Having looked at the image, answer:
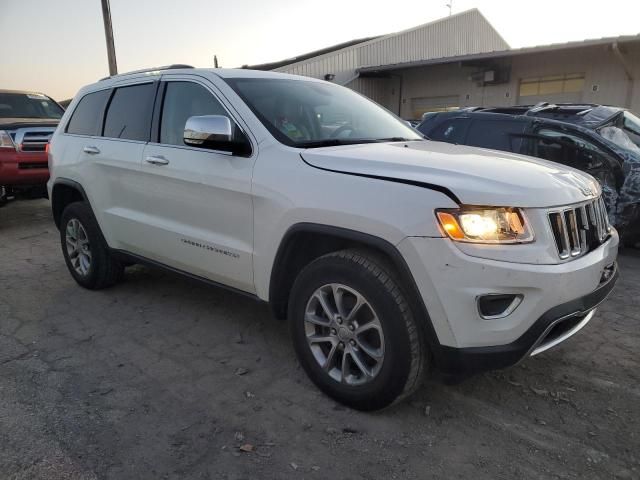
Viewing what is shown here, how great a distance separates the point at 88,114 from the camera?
4.59 meters

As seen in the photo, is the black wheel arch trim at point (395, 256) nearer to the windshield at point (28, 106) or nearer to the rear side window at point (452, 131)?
the rear side window at point (452, 131)

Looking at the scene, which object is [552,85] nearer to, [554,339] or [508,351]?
[554,339]

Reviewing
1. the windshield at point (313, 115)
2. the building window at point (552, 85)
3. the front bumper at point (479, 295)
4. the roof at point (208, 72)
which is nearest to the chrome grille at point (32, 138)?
the roof at point (208, 72)

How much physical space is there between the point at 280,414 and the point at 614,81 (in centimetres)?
1485

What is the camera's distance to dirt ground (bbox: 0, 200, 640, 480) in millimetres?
2354

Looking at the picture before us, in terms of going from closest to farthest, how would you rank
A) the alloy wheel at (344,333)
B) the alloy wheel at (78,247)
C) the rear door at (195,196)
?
the alloy wheel at (344,333) < the rear door at (195,196) < the alloy wheel at (78,247)

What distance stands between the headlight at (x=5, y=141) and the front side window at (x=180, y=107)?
5.14m

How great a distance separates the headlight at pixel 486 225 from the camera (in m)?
2.23

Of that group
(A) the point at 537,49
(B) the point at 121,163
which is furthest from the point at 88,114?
(A) the point at 537,49

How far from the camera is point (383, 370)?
99.3 inches

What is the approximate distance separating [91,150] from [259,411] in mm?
2764

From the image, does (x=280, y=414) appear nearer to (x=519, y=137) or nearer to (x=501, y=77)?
(x=519, y=137)

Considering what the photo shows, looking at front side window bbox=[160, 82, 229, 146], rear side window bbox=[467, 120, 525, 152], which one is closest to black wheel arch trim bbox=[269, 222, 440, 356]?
front side window bbox=[160, 82, 229, 146]

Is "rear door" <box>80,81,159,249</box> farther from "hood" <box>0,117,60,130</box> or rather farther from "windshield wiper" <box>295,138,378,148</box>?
"hood" <box>0,117,60,130</box>
